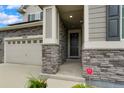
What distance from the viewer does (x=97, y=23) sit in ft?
17.1

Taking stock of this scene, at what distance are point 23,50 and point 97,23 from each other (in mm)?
7459

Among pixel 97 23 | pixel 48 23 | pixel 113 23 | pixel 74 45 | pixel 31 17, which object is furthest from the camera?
pixel 31 17

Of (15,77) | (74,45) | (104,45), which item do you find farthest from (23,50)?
(104,45)

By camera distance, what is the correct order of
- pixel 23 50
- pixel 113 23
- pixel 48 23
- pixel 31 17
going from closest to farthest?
pixel 113 23 < pixel 48 23 < pixel 23 50 < pixel 31 17

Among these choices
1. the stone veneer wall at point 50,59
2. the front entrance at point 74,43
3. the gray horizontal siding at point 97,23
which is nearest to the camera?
the gray horizontal siding at point 97,23

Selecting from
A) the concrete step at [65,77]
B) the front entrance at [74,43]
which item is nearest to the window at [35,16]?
the front entrance at [74,43]

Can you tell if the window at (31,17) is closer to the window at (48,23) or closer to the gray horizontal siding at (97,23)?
the window at (48,23)

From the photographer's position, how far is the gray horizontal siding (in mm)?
5094

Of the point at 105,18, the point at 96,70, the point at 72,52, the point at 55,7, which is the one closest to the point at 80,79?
the point at 96,70

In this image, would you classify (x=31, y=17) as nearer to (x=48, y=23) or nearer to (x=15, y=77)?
(x=48, y=23)

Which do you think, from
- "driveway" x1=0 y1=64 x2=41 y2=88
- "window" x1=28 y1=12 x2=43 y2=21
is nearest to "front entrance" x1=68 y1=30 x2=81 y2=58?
"driveway" x1=0 y1=64 x2=41 y2=88

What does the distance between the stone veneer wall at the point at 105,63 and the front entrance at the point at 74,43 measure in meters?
4.73

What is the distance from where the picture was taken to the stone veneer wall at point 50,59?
20.3 ft

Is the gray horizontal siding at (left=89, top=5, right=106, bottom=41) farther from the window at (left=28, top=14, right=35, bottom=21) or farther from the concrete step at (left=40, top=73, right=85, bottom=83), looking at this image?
the window at (left=28, top=14, right=35, bottom=21)
